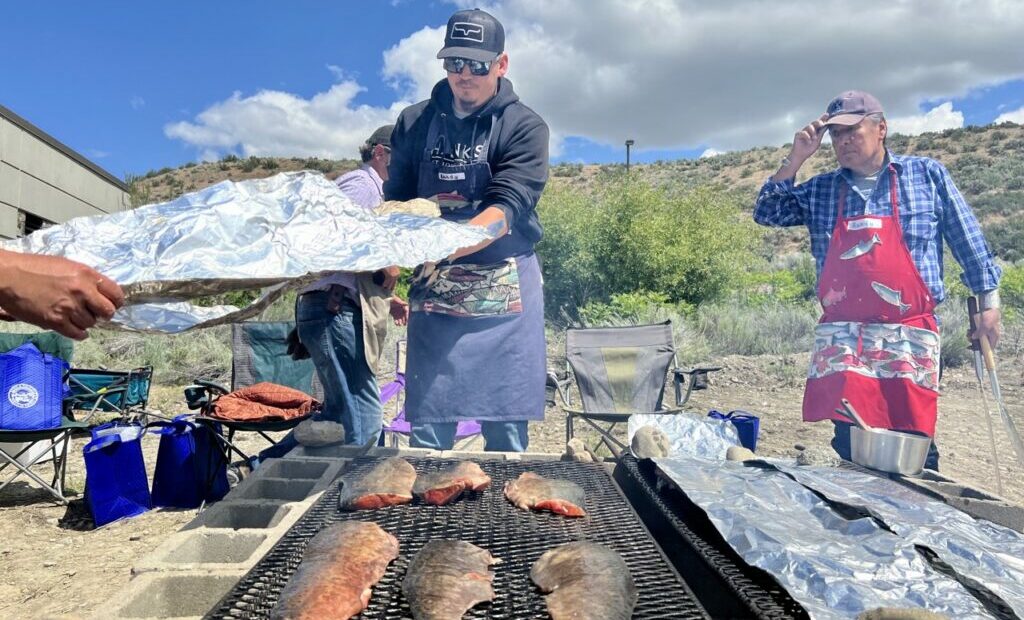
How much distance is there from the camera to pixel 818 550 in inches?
73.1

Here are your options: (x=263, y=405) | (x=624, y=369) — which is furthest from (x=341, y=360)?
(x=624, y=369)

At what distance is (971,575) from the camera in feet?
5.67

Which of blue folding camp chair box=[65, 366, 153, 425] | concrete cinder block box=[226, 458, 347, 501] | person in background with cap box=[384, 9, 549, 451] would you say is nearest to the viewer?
concrete cinder block box=[226, 458, 347, 501]

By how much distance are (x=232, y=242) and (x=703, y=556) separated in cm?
185

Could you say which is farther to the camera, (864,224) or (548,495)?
(864,224)

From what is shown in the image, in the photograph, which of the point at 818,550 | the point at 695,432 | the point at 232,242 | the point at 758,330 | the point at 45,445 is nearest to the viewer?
the point at 818,550

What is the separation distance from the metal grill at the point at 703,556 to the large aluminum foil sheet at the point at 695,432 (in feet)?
3.79

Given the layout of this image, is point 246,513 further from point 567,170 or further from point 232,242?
point 567,170

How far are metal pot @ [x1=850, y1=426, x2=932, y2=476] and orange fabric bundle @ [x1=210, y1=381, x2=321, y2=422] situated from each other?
3.12m

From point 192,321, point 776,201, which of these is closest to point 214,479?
point 192,321

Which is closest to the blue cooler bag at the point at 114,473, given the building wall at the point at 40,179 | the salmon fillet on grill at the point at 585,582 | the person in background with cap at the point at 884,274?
the salmon fillet on grill at the point at 585,582

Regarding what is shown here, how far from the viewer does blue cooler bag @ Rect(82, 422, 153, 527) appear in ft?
13.9

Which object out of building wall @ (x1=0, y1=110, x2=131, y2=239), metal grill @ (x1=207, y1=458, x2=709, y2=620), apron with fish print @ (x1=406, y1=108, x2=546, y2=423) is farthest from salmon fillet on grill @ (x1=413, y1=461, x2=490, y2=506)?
building wall @ (x1=0, y1=110, x2=131, y2=239)

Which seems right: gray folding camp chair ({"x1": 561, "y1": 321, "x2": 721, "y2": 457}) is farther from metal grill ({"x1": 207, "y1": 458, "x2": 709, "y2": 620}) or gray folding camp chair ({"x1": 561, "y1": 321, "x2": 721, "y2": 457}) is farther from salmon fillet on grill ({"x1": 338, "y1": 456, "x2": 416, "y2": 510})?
salmon fillet on grill ({"x1": 338, "y1": 456, "x2": 416, "y2": 510})
